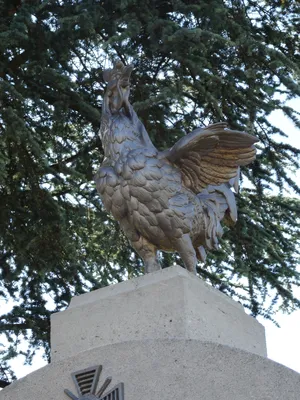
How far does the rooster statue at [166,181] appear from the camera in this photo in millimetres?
5512

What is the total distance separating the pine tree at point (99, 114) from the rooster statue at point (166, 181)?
290 centimetres

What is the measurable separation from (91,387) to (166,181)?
137cm

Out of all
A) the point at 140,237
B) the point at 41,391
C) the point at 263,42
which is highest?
the point at 263,42

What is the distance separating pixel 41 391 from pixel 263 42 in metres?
5.52

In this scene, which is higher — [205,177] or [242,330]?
[205,177]

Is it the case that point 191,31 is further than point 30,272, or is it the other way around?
point 30,272

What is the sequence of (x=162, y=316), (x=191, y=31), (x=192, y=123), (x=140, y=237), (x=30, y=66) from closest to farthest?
(x=162, y=316) → (x=140, y=237) → (x=191, y=31) → (x=30, y=66) → (x=192, y=123)

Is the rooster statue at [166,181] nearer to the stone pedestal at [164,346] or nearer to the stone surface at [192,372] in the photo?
the stone pedestal at [164,346]

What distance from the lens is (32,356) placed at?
403 inches

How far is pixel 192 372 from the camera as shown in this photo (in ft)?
A: 15.1

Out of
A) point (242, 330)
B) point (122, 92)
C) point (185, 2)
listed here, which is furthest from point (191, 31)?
point (242, 330)

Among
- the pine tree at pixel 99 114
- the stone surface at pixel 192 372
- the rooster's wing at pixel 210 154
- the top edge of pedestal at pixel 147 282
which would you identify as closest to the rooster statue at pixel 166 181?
the rooster's wing at pixel 210 154

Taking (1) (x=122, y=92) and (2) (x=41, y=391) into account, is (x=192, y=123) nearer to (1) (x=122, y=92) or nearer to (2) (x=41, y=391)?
(1) (x=122, y=92)

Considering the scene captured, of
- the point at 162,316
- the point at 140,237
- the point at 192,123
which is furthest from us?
the point at 192,123
